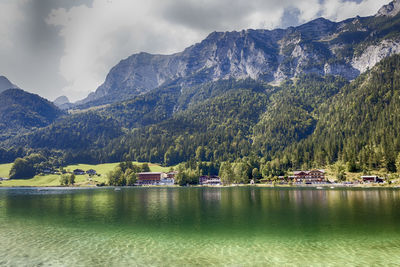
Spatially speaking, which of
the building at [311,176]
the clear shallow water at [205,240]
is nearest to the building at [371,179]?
the building at [311,176]

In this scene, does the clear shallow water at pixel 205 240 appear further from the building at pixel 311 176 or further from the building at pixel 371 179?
the building at pixel 311 176

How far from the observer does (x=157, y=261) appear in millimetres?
23891

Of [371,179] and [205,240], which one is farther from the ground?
[205,240]

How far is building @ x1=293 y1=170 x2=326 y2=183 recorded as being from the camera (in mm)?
175250

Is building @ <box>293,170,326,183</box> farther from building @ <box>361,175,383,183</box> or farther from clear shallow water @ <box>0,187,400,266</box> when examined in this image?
clear shallow water @ <box>0,187,400,266</box>

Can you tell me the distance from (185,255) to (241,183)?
17188cm

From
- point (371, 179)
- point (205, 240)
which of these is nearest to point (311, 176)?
point (371, 179)

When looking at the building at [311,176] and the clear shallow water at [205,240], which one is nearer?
the clear shallow water at [205,240]

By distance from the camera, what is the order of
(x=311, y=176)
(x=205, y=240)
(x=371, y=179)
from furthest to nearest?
(x=311, y=176) < (x=371, y=179) < (x=205, y=240)

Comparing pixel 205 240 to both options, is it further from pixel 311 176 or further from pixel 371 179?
pixel 311 176

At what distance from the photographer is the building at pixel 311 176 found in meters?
175

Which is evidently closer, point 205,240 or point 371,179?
point 205,240

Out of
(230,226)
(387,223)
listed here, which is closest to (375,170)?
(387,223)

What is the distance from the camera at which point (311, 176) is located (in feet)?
587
